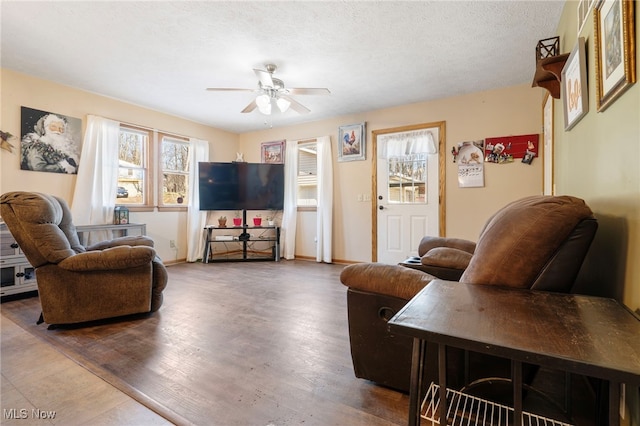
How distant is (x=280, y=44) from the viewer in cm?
270

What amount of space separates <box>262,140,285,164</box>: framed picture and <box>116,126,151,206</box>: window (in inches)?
77.6

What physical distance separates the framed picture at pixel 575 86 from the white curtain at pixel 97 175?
490 centimetres

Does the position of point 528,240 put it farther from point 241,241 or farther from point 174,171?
point 174,171

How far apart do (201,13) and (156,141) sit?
116 inches

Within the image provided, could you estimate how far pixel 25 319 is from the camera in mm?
2404

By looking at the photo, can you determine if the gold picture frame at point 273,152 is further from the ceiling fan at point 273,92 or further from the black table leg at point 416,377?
the black table leg at point 416,377

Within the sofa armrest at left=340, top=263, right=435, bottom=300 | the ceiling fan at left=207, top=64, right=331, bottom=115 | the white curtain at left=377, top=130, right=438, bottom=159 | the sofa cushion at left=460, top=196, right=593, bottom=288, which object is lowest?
the sofa armrest at left=340, top=263, right=435, bottom=300

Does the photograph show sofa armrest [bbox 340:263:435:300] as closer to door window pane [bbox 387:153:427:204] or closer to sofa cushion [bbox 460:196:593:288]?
sofa cushion [bbox 460:196:593:288]

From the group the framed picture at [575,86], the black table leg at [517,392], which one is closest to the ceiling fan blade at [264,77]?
the framed picture at [575,86]

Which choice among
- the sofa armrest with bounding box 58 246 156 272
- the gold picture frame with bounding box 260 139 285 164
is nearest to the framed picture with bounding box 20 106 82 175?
the sofa armrest with bounding box 58 246 156 272

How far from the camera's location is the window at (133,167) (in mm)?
4312

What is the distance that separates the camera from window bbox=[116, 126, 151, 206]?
431 centimetres

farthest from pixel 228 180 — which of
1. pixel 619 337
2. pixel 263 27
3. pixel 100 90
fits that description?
pixel 619 337

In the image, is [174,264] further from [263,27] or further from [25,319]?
[263,27]
